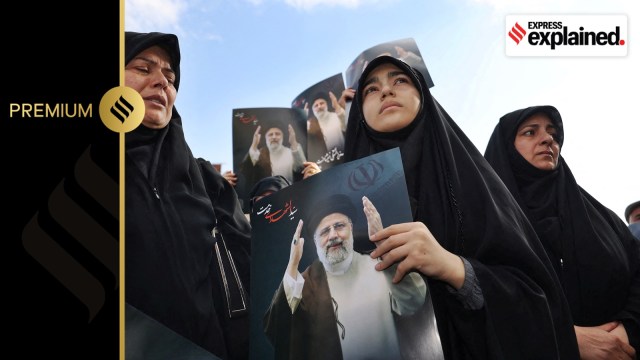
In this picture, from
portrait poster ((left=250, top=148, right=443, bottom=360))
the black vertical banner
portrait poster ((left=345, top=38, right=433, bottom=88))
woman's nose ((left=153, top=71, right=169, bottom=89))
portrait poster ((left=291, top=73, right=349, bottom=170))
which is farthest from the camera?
portrait poster ((left=291, top=73, right=349, bottom=170))

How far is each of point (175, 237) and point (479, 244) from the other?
3.68 feet

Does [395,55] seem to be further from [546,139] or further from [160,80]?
[160,80]

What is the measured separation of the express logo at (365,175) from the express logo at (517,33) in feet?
3.77

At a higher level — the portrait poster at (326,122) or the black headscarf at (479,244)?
the portrait poster at (326,122)

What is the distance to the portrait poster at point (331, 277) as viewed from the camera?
1.64 meters

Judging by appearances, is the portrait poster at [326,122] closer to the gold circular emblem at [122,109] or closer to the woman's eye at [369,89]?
the woman's eye at [369,89]

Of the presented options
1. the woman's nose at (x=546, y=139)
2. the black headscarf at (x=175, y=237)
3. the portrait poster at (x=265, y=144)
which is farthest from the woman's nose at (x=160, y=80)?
the woman's nose at (x=546, y=139)

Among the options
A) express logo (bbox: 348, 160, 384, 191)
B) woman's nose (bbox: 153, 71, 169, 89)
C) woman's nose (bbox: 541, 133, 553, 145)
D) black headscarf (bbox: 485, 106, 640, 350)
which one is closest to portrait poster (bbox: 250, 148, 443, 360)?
express logo (bbox: 348, 160, 384, 191)

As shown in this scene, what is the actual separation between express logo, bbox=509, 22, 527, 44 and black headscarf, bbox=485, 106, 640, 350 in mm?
327

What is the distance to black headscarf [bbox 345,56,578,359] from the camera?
1740mm

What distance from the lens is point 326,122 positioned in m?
3.37

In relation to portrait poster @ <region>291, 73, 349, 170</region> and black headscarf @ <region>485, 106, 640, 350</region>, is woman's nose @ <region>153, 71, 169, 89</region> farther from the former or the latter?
black headscarf @ <region>485, 106, 640, 350</region>

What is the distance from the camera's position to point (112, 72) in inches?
87.0

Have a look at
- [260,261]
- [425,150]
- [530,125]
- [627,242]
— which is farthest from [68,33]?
[627,242]
